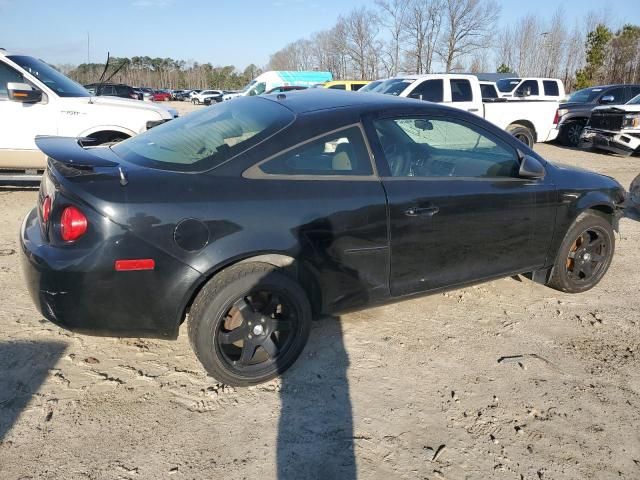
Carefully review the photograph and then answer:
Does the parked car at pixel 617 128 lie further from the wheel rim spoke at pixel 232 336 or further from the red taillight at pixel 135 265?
the red taillight at pixel 135 265

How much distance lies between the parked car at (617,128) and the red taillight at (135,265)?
41.5 feet

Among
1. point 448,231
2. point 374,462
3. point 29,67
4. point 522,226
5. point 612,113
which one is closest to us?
point 374,462

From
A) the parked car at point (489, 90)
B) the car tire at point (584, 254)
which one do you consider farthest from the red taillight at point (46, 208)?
the parked car at point (489, 90)

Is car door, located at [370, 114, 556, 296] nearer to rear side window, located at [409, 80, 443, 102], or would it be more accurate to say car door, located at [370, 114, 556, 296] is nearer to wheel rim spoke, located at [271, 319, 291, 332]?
wheel rim spoke, located at [271, 319, 291, 332]

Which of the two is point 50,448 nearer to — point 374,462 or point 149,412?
point 149,412

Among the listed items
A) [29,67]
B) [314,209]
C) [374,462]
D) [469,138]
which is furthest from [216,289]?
[29,67]

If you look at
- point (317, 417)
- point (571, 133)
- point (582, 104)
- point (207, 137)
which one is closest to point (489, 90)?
point (582, 104)

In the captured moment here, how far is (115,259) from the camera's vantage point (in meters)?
2.39

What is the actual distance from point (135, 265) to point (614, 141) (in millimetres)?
12847

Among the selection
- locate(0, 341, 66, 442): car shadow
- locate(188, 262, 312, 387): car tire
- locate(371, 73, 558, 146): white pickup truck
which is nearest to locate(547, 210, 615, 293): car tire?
locate(188, 262, 312, 387): car tire

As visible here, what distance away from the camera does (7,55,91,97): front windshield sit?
20.2ft

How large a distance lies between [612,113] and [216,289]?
12680mm

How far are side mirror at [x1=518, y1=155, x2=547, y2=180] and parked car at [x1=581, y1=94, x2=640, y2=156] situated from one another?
10324 millimetres

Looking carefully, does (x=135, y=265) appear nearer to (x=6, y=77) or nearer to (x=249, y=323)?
(x=249, y=323)
